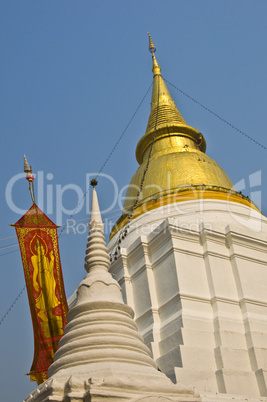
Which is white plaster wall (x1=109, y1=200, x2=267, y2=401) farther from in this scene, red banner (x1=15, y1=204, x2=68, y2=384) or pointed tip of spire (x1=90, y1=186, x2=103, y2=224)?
pointed tip of spire (x1=90, y1=186, x2=103, y2=224)

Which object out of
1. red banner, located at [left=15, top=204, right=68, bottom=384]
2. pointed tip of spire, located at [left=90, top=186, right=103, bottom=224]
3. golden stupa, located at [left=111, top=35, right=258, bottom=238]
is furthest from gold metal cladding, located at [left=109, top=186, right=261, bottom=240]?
pointed tip of spire, located at [left=90, top=186, right=103, bottom=224]

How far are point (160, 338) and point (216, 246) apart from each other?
314 cm

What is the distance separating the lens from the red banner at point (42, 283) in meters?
8.93

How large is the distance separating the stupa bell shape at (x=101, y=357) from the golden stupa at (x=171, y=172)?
8.10 metres

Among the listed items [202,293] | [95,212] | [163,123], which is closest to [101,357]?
[95,212]

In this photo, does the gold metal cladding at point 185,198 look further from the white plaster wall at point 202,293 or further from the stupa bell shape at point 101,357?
the stupa bell shape at point 101,357

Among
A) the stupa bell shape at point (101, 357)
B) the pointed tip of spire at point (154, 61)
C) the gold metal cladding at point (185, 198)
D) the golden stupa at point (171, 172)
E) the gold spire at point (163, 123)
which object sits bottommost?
the stupa bell shape at point (101, 357)

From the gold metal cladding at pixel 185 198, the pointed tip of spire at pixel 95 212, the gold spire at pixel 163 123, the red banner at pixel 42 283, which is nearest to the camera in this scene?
the pointed tip of spire at pixel 95 212

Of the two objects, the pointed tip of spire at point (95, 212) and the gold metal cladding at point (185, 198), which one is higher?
the gold metal cladding at point (185, 198)

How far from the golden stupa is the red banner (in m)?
6.14

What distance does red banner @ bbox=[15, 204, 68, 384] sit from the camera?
893 cm

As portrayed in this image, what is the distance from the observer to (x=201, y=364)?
10531 mm

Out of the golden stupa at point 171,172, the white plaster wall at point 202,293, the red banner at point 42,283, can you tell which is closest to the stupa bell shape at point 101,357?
the red banner at point 42,283

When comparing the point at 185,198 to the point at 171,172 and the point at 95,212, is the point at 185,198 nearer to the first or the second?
the point at 171,172
